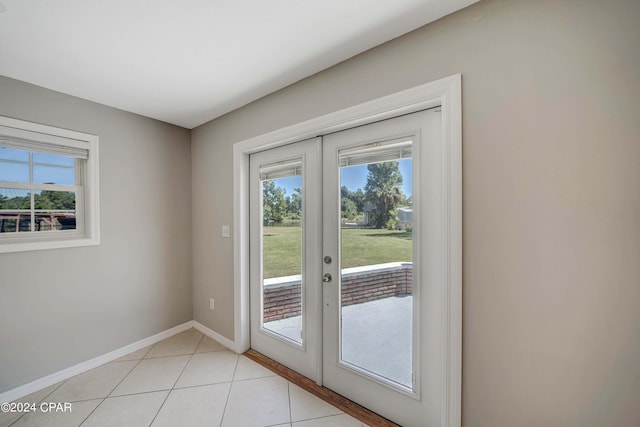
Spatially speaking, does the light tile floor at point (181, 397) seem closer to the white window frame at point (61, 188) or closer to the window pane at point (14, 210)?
the white window frame at point (61, 188)

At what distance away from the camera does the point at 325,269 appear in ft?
6.57

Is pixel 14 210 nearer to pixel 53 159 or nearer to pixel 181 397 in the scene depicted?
pixel 53 159

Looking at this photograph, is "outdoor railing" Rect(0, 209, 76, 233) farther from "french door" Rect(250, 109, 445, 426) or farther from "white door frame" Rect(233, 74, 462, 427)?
"white door frame" Rect(233, 74, 462, 427)

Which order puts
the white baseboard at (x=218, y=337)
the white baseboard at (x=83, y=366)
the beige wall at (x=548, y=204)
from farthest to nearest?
1. the white baseboard at (x=218, y=337)
2. the white baseboard at (x=83, y=366)
3. the beige wall at (x=548, y=204)

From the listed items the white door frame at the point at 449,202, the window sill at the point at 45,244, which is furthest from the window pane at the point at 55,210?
the white door frame at the point at 449,202

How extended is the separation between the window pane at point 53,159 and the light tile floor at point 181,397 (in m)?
1.87

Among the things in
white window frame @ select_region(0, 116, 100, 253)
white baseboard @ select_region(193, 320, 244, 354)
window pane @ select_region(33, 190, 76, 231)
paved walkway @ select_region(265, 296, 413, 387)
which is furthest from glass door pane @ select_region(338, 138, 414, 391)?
window pane @ select_region(33, 190, 76, 231)

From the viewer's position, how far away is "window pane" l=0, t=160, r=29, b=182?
1973mm

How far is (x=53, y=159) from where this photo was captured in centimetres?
222

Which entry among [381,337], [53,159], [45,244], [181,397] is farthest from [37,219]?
[381,337]

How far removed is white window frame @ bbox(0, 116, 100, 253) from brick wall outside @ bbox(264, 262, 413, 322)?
1.73 meters

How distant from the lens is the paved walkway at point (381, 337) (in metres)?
1.63

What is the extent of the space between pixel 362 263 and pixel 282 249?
2.69ft

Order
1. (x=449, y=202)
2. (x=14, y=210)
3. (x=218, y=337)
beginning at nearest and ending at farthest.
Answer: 1. (x=449, y=202)
2. (x=14, y=210)
3. (x=218, y=337)
